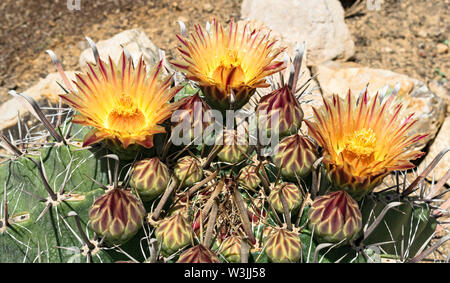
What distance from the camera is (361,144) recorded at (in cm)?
133

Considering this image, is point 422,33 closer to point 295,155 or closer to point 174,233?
point 295,155

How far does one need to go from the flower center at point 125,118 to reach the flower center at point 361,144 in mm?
547

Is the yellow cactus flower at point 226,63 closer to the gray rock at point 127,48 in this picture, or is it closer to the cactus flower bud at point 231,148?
the cactus flower bud at point 231,148

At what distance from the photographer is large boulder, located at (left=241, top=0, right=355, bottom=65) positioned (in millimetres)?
3107

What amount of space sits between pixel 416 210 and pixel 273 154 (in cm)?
46

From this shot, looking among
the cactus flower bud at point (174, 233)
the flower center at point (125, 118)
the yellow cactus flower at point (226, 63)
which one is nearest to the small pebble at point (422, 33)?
the yellow cactus flower at point (226, 63)

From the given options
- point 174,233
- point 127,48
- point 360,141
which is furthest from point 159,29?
point 174,233

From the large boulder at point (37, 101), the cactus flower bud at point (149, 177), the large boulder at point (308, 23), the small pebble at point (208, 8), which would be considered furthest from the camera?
the small pebble at point (208, 8)

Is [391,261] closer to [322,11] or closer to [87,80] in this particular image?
[87,80]

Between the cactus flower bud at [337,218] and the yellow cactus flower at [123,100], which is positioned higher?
the yellow cactus flower at [123,100]

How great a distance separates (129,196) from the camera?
118 centimetres

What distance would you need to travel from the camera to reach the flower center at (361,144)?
1.31 meters

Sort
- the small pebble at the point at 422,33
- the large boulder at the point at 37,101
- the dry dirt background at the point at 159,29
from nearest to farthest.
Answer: the large boulder at the point at 37,101 < the dry dirt background at the point at 159,29 < the small pebble at the point at 422,33

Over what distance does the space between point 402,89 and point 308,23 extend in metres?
0.74
